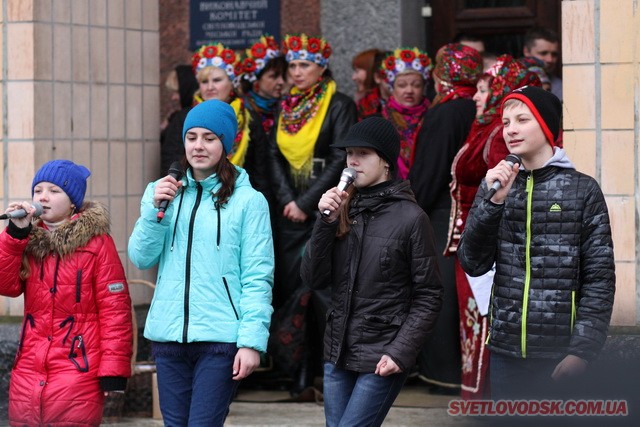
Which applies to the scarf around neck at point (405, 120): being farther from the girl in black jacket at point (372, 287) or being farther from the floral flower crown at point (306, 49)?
the girl in black jacket at point (372, 287)

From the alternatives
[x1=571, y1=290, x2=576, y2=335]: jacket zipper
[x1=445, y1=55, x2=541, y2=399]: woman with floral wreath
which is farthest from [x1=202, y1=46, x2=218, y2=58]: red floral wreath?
[x1=571, y1=290, x2=576, y2=335]: jacket zipper

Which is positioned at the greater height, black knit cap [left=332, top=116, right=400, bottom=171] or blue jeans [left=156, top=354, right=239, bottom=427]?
black knit cap [left=332, top=116, right=400, bottom=171]

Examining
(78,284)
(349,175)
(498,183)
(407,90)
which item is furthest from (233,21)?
(498,183)

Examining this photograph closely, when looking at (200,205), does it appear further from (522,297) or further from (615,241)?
(615,241)

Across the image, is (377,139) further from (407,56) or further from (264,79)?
(264,79)

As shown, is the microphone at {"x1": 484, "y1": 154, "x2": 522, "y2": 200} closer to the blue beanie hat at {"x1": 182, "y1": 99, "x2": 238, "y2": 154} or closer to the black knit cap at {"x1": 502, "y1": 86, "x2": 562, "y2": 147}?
the black knit cap at {"x1": 502, "y1": 86, "x2": 562, "y2": 147}

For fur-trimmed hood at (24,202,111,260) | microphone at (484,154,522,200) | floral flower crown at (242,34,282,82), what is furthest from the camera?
floral flower crown at (242,34,282,82)

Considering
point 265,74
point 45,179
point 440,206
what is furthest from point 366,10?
point 45,179

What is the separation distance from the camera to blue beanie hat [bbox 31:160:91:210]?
5602mm

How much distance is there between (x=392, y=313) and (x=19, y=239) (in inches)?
64.4

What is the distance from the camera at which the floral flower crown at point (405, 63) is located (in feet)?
27.3

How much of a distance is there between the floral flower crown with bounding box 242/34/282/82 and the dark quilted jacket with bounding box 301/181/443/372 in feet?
12.6

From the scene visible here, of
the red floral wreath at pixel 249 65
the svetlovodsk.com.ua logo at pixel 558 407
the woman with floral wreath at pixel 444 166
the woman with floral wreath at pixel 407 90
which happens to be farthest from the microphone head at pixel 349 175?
the red floral wreath at pixel 249 65

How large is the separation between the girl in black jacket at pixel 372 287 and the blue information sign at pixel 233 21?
16.3 feet
